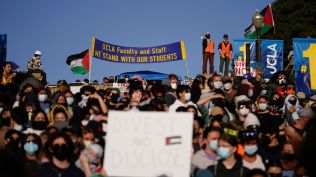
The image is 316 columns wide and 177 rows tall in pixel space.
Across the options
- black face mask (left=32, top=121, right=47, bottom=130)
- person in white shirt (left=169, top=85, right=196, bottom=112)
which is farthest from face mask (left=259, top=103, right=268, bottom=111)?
black face mask (left=32, top=121, right=47, bottom=130)

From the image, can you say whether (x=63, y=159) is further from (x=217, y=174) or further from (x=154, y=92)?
(x=154, y=92)

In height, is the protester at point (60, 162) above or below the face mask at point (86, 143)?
below

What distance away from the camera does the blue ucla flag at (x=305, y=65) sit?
51.0ft

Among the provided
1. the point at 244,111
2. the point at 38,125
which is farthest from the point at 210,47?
the point at 38,125

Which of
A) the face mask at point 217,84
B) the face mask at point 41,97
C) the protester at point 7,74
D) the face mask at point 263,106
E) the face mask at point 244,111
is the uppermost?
the protester at point 7,74

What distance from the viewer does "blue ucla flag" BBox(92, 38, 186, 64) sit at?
839 inches

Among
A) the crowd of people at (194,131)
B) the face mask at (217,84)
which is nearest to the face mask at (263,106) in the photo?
the crowd of people at (194,131)

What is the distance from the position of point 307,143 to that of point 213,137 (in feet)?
14.5

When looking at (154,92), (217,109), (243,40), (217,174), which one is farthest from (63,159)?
(243,40)

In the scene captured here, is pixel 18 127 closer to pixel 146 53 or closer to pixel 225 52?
pixel 225 52

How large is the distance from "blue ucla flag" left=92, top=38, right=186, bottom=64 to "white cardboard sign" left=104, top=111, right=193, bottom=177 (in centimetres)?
1626

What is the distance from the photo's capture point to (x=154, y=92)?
1080cm

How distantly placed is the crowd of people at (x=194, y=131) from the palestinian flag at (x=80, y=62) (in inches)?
467

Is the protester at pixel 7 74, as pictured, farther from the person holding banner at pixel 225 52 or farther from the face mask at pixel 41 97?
the person holding banner at pixel 225 52
